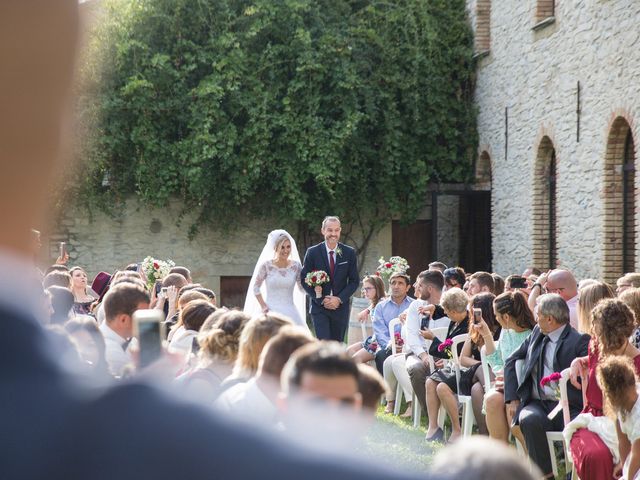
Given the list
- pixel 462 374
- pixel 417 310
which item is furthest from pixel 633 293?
pixel 417 310

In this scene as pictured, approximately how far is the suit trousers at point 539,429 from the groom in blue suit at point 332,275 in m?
4.29

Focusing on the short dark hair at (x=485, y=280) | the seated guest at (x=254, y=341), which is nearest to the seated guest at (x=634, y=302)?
the short dark hair at (x=485, y=280)

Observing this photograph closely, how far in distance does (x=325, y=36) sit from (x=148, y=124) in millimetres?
3829

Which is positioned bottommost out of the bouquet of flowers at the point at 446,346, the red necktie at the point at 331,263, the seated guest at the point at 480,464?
the bouquet of flowers at the point at 446,346

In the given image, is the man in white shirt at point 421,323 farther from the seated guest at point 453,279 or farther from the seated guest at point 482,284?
the seated guest at point 453,279

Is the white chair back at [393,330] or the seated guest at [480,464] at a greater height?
the seated guest at [480,464]

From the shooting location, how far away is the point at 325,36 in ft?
63.9

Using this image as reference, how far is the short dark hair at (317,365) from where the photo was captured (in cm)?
67

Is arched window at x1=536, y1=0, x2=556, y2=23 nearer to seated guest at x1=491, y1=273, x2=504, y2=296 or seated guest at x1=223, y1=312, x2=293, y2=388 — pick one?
seated guest at x1=491, y1=273, x2=504, y2=296

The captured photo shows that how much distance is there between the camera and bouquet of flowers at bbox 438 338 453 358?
8656 mm

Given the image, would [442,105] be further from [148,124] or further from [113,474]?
[113,474]

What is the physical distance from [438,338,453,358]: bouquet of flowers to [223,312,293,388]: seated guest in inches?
186

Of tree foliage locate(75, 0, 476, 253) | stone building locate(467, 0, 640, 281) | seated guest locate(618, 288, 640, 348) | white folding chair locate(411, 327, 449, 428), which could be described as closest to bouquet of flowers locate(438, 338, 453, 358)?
white folding chair locate(411, 327, 449, 428)

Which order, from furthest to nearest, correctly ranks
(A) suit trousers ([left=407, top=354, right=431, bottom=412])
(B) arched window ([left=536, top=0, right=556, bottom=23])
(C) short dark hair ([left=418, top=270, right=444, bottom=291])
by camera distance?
(B) arched window ([left=536, top=0, right=556, bottom=23]), (C) short dark hair ([left=418, top=270, right=444, bottom=291]), (A) suit trousers ([left=407, top=354, right=431, bottom=412])
